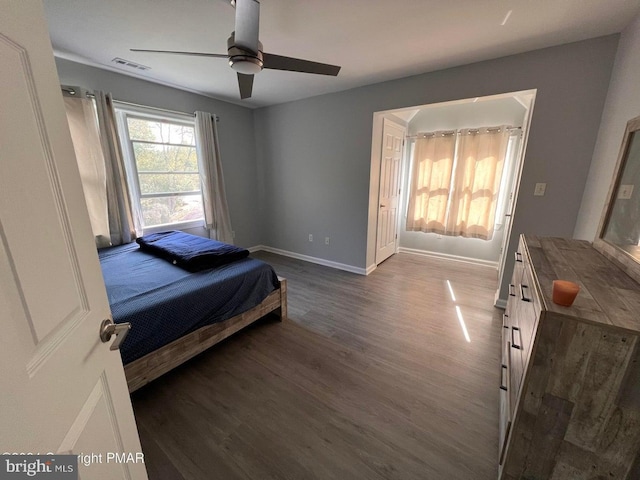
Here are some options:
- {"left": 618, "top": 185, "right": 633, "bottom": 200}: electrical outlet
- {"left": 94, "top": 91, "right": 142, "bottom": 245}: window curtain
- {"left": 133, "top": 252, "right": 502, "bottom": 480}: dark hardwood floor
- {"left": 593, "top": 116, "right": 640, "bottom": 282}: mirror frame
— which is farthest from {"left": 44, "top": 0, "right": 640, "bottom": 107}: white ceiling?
{"left": 133, "top": 252, "right": 502, "bottom": 480}: dark hardwood floor

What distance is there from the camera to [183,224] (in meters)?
3.64

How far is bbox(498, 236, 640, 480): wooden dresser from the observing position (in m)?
0.80

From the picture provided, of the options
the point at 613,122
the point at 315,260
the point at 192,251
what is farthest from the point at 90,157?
the point at 613,122

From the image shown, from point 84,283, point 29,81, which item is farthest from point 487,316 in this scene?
point 29,81

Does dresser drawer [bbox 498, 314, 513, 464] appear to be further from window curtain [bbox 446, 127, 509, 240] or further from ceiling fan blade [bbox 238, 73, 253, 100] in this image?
window curtain [bbox 446, 127, 509, 240]

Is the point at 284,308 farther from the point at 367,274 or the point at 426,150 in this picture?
the point at 426,150

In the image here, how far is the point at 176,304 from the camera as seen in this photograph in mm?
1657

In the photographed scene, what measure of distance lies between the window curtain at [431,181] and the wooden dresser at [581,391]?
324 centimetres

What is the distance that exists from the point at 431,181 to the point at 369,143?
57.2 inches

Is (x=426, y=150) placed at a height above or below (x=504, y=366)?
above

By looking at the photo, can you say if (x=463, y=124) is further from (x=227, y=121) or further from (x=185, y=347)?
(x=185, y=347)

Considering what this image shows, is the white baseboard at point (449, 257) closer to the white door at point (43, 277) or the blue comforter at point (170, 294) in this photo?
the blue comforter at point (170, 294)

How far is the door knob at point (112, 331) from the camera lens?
71 centimetres

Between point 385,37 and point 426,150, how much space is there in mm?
2352
